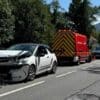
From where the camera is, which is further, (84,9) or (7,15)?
(84,9)

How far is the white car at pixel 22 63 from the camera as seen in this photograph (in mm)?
17469

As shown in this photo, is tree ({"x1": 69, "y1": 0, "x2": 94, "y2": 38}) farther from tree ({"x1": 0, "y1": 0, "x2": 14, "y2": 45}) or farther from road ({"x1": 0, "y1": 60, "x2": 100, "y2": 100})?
road ({"x1": 0, "y1": 60, "x2": 100, "y2": 100})

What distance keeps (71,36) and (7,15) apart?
962 centimetres

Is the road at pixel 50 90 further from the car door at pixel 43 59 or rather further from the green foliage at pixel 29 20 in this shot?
the green foliage at pixel 29 20

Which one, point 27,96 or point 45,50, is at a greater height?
point 45,50

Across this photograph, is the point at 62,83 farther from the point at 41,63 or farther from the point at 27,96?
the point at 27,96

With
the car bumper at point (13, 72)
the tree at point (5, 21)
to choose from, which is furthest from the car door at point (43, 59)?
the tree at point (5, 21)

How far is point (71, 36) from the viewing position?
107ft

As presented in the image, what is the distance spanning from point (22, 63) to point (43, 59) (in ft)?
8.38

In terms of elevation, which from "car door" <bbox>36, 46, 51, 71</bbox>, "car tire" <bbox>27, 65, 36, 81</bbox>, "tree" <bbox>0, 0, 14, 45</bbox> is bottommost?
"car tire" <bbox>27, 65, 36, 81</bbox>

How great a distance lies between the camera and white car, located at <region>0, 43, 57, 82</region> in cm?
1747

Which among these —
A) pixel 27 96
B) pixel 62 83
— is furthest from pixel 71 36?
pixel 27 96

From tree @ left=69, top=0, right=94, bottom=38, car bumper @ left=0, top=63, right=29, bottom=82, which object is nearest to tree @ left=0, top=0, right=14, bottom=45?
car bumper @ left=0, top=63, right=29, bottom=82

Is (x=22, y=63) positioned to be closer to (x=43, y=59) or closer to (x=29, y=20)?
(x=43, y=59)
